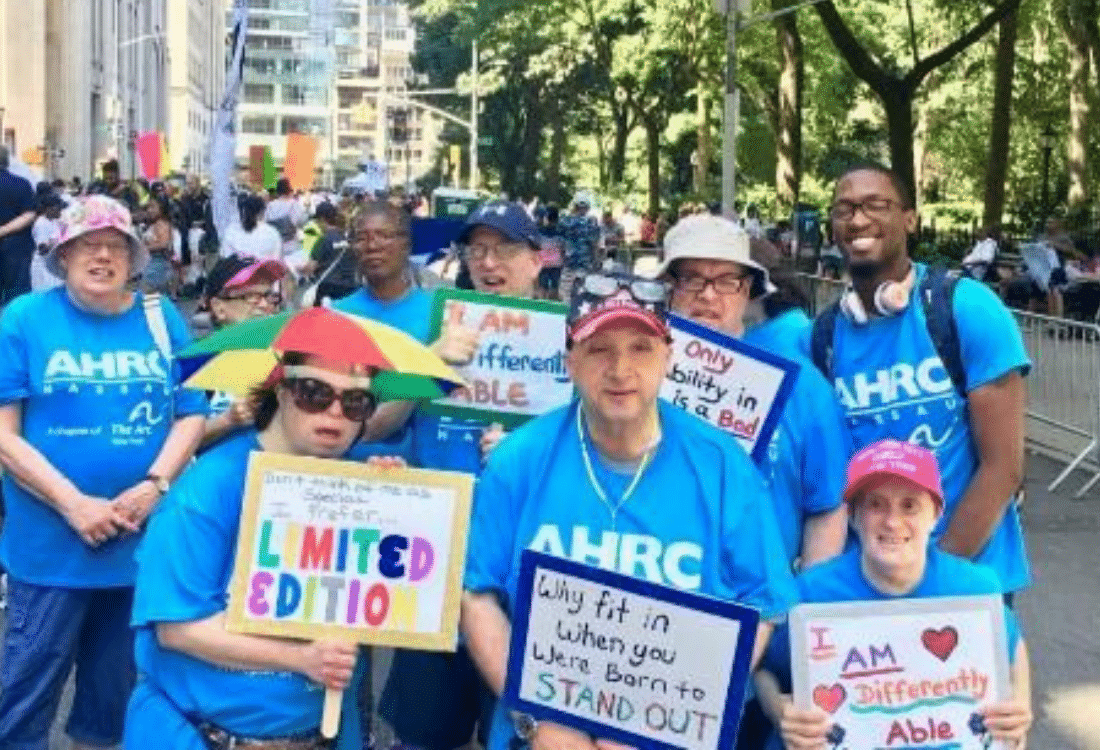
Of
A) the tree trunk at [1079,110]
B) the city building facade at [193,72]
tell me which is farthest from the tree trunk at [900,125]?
the city building facade at [193,72]

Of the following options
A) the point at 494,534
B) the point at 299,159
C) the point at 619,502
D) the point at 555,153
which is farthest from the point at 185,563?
the point at 555,153

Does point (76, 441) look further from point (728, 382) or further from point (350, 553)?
point (728, 382)

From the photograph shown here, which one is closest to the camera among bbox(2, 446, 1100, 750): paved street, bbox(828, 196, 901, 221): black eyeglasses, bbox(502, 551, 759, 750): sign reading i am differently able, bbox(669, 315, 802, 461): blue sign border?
bbox(502, 551, 759, 750): sign reading i am differently able

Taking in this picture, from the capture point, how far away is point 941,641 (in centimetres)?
382

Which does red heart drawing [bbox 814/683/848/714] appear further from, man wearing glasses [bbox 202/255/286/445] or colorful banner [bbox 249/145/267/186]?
colorful banner [bbox 249/145/267/186]

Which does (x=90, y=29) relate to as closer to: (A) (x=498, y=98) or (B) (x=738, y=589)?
(A) (x=498, y=98)

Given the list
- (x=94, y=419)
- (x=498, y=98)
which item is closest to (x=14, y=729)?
(x=94, y=419)

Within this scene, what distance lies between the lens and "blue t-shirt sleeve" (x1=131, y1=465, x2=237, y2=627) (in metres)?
3.63

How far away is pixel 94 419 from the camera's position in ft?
16.7

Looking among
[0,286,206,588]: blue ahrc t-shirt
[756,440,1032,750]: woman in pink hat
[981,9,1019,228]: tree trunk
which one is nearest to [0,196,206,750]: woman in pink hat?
[0,286,206,588]: blue ahrc t-shirt

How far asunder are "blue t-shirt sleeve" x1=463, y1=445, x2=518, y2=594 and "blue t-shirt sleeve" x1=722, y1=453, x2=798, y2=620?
0.47 metres

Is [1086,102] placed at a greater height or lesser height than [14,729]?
greater

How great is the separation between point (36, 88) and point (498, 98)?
18839mm

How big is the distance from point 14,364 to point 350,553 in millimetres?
1793
